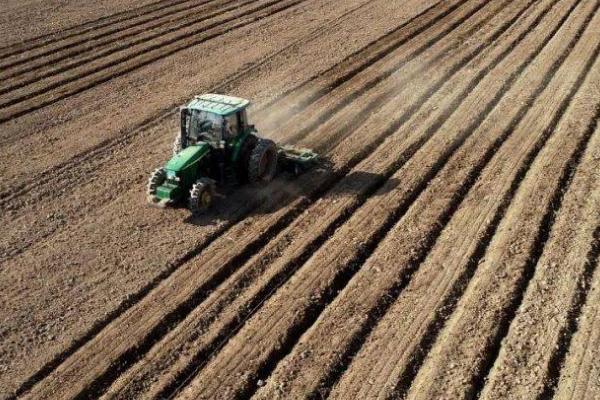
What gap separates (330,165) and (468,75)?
6598 mm

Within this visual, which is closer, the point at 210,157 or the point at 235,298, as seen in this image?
the point at 235,298

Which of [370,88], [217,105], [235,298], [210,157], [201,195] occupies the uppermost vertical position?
[217,105]

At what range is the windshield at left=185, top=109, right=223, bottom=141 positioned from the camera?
12312 millimetres

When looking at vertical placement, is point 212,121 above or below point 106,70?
above

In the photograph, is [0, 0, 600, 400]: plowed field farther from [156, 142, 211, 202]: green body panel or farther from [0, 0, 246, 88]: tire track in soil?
[156, 142, 211, 202]: green body panel

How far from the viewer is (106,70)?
774 inches

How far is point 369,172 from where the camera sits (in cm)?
1361

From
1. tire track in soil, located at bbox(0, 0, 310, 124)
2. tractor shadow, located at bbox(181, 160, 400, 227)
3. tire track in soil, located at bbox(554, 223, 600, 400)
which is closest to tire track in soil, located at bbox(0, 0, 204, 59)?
tire track in soil, located at bbox(0, 0, 310, 124)

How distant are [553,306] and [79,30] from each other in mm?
18381

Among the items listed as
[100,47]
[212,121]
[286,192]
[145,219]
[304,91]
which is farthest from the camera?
[100,47]

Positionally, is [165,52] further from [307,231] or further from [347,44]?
[307,231]

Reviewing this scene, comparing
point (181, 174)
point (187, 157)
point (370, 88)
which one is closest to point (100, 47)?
point (370, 88)

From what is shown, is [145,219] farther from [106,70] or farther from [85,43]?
[85,43]

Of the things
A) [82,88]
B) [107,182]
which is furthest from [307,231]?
[82,88]
